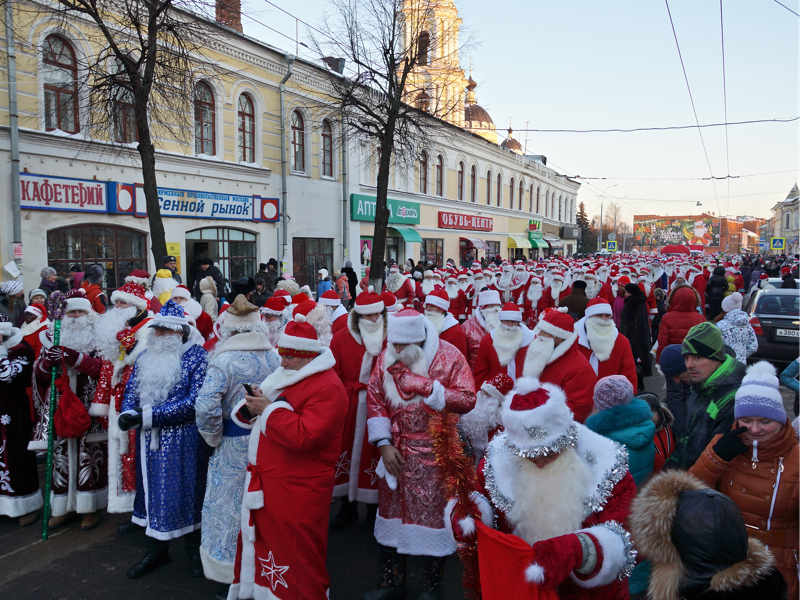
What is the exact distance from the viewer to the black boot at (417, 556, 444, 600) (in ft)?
12.0

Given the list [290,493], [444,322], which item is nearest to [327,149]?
[444,322]

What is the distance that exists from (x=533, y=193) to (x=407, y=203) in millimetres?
25677

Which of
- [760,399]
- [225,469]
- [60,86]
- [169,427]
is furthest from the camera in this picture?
[60,86]

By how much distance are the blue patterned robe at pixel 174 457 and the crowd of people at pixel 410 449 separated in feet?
0.05

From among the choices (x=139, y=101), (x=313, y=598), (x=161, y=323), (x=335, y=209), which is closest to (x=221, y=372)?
(x=161, y=323)

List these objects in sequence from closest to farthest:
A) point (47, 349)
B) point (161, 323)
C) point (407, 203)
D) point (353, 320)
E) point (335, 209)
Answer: point (161, 323) → point (47, 349) → point (353, 320) → point (335, 209) → point (407, 203)

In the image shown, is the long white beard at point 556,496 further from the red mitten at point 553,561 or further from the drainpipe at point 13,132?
the drainpipe at point 13,132

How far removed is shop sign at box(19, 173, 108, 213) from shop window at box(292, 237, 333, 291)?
26.0 feet

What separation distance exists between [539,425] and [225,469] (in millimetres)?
2396

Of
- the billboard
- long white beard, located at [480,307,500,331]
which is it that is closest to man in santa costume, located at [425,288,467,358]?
long white beard, located at [480,307,500,331]

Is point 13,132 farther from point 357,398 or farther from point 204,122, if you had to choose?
point 357,398

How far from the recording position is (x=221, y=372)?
3658 mm

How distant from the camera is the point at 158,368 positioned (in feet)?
12.8

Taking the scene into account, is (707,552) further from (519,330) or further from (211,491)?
(519,330)
